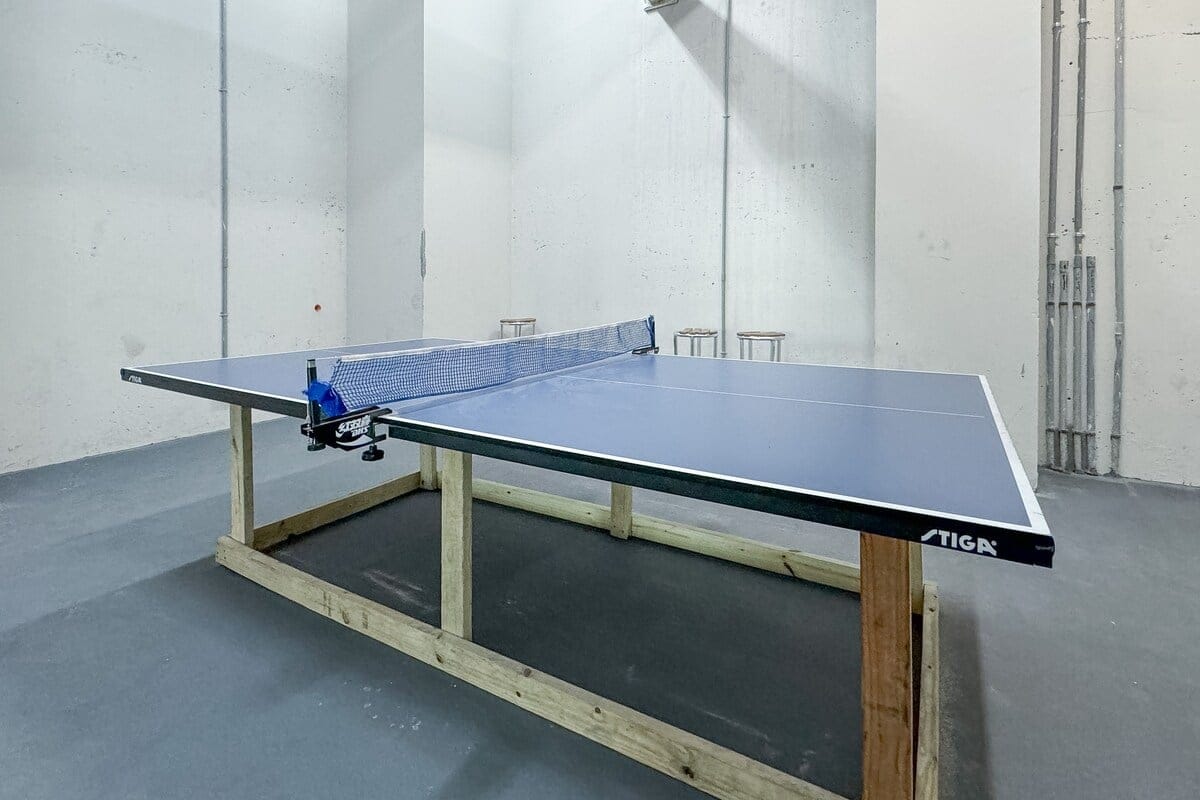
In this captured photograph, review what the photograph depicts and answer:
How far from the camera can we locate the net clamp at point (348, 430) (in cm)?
151

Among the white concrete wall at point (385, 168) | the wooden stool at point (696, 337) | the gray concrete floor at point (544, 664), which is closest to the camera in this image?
the gray concrete floor at point (544, 664)

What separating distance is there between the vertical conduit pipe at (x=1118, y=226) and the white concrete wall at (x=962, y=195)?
526 mm

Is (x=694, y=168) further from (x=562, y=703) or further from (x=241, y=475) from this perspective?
(x=562, y=703)

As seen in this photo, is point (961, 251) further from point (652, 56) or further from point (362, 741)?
point (362, 741)

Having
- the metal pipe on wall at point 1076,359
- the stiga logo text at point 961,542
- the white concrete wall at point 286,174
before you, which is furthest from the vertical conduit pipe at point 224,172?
the metal pipe on wall at point 1076,359

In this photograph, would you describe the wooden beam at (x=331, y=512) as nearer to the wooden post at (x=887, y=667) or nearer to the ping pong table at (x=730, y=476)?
the ping pong table at (x=730, y=476)

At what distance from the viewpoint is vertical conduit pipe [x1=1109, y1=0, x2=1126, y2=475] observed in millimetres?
3752

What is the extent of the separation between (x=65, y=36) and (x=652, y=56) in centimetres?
412

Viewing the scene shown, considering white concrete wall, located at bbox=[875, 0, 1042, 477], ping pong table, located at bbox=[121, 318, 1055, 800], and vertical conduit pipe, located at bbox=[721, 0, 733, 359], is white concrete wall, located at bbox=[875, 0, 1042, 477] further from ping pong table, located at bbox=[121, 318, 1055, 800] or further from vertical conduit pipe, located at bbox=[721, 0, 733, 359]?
ping pong table, located at bbox=[121, 318, 1055, 800]

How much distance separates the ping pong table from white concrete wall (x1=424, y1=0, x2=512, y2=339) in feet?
10.0

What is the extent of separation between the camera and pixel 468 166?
18.9 ft

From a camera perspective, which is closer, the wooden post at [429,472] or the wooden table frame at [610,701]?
the wooden table frame at [610,701]

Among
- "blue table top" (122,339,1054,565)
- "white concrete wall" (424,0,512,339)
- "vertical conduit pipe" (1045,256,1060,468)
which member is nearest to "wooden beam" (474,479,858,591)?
"blue table top" (122,339,1054,565)

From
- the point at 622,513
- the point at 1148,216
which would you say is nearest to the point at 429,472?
the point at 622,513
